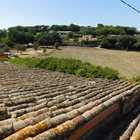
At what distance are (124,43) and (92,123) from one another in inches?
3451

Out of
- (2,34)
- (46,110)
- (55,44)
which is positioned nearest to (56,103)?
Answer: (46,110)

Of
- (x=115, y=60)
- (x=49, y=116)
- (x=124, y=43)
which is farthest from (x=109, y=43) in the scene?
(x=49, y=116)

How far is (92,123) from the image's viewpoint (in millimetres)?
4453

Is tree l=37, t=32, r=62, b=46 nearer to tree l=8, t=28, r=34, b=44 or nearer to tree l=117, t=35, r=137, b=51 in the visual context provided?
tree l=8, t=28, r=34, b=44

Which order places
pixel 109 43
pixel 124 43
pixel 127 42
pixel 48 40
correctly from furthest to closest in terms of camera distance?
1. pixel 109 43
2. pixel 124 43
3. pixel 127 42
4. pixel 48 40

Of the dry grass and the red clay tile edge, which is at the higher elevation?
the red clay tile edge

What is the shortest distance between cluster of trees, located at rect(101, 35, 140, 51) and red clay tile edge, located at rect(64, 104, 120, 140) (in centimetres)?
8339

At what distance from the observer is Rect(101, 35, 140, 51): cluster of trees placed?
85312mm

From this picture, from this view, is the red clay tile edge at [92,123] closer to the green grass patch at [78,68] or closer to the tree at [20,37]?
the green grass patch at [78,68]

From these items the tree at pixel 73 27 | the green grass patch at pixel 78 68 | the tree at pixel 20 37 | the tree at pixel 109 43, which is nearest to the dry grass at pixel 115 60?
the tree at pixel 109 43

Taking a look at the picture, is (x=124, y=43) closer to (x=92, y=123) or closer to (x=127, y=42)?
(x=127, y=42)

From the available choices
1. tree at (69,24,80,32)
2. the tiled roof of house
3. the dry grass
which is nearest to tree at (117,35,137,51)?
the dry grass

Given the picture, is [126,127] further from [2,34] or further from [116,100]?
[2,34]

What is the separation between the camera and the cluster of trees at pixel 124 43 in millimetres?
85312
